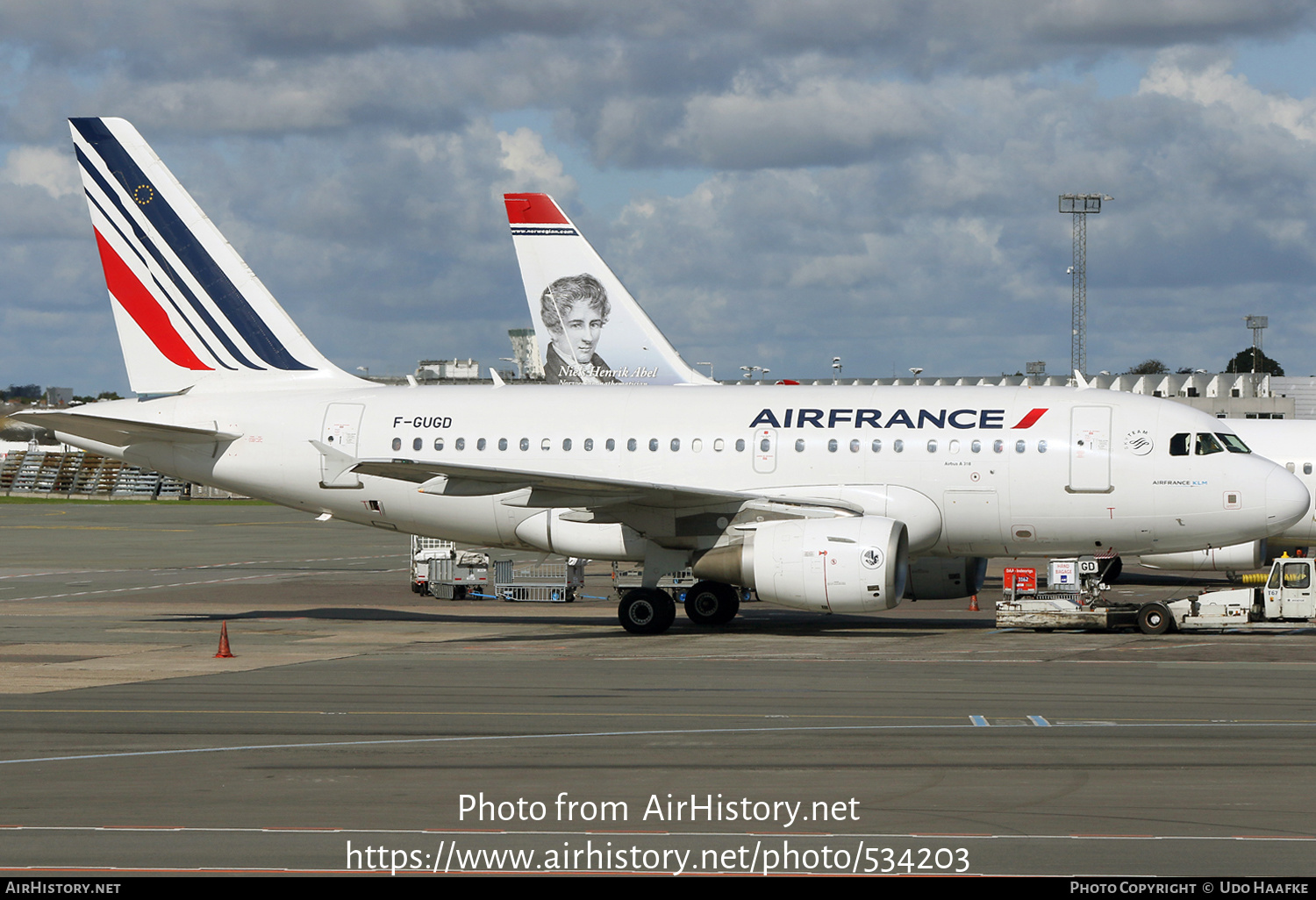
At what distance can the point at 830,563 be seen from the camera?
79.9ft

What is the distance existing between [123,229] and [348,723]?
60.8 ft

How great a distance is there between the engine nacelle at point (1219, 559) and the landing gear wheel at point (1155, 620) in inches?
275

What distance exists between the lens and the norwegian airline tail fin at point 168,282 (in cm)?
3086

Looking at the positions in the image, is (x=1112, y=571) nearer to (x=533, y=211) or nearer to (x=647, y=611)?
(x=647, y=611)

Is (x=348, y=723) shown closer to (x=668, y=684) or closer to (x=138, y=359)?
(x=668, y=684)

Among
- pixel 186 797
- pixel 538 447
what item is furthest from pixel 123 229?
pixel 186 797

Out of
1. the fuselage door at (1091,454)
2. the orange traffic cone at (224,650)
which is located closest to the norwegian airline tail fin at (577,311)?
the fuselage door at (1091,454)

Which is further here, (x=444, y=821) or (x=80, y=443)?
(x=80, y=443)

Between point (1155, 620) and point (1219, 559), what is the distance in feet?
30.1

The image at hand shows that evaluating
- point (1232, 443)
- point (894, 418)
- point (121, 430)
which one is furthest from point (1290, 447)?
point (121, 430)

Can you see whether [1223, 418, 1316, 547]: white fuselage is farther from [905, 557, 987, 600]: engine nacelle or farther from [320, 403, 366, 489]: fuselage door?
[320, 403, 366, 489]: fuselage door

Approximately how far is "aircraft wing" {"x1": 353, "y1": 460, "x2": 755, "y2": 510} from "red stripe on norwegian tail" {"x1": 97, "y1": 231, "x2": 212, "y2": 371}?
8124mm
